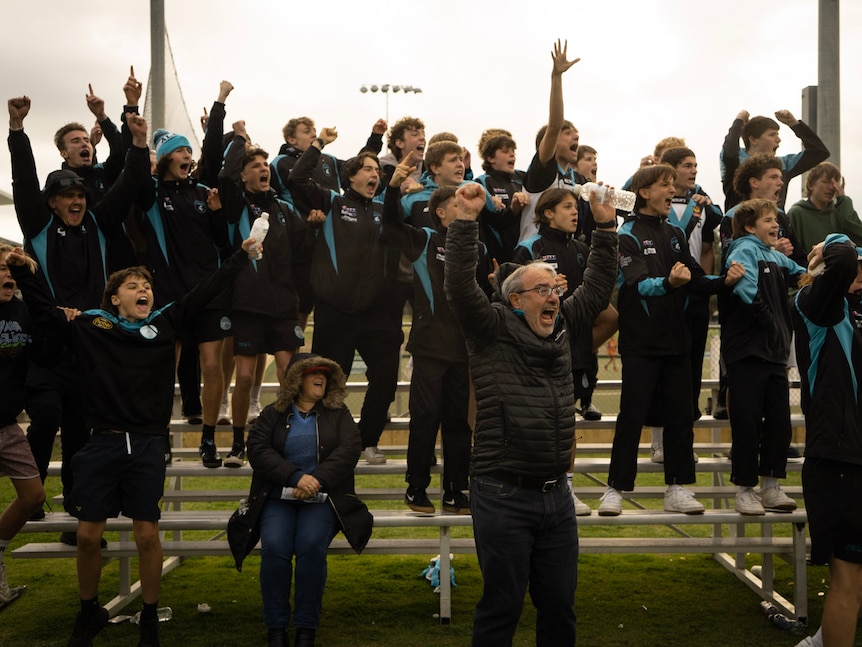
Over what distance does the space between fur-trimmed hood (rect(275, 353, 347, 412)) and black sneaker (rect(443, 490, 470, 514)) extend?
930 millimetres

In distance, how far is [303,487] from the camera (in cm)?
505

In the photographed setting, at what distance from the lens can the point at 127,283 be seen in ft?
16.7

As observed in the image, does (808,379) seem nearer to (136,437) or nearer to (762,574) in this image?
(762,574)

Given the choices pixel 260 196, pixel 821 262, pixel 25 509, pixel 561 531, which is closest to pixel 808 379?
pixel 821 262

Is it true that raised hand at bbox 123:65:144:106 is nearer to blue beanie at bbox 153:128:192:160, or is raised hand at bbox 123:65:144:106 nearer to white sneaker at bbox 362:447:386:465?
blue beanie at bbox 153:128:192:160

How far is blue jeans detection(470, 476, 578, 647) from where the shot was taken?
3.82m

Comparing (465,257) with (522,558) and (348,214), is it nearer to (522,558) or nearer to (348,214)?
(522,558)

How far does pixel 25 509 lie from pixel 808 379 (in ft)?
13.9

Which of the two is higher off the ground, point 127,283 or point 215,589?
point 127,283

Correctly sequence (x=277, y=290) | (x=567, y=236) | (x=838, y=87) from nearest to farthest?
(x=567, y=236) < (x=277, y=290) < (x=838, y=87)

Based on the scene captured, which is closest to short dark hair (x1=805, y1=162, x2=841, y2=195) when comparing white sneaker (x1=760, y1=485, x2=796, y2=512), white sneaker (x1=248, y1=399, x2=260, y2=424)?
white sneaker (x1=760, y1=485, x2=796, y2=512)

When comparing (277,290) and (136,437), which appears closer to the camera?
(136,437)

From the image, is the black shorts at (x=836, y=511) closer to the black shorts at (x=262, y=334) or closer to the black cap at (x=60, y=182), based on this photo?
the black shorts at (x=262, y=334)

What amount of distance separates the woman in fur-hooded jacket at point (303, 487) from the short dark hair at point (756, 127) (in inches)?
143
